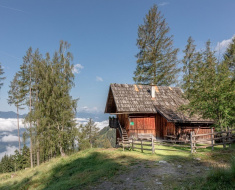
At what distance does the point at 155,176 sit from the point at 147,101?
14.4 meters

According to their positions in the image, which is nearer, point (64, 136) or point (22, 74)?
point (64, 136)

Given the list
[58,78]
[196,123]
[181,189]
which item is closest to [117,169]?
[181,189]

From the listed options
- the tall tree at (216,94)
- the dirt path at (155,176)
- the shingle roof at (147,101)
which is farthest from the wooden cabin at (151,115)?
the dirt path at (155,176)

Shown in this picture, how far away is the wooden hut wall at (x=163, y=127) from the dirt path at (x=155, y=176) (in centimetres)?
912

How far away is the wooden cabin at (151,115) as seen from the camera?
19391mm

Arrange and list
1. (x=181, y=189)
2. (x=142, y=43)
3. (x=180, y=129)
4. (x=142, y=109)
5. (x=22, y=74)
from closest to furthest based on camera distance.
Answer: (x=181, y=189) < (x=180, y=129) < (x=142, y=109) < (x=22, y=74) < (x=142, y=43)

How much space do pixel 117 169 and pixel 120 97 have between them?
12258mm

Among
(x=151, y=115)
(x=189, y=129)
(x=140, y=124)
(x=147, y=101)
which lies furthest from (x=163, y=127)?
(x=147, y=101)

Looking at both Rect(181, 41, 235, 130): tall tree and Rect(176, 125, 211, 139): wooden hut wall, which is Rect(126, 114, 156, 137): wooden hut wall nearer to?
Rect(176, 125, 211, 139): wooden hut wall

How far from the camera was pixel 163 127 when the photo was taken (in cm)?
2058

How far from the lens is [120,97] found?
2153 cm

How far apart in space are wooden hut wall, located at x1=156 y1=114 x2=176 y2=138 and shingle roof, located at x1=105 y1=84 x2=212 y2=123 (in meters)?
1.12

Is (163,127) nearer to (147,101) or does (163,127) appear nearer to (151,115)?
(151,115)

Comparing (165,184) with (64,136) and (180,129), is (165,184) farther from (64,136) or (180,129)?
(64,136)
